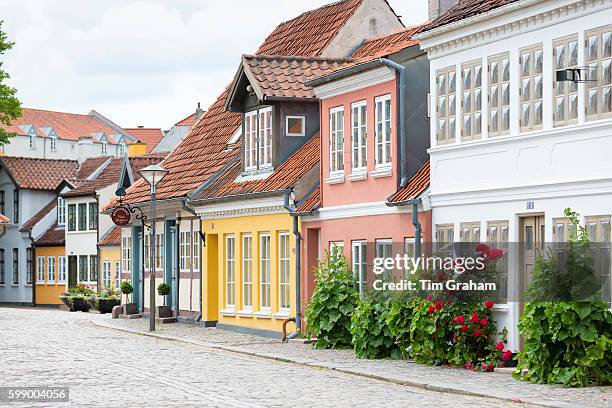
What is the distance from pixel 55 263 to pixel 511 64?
50.5 metres

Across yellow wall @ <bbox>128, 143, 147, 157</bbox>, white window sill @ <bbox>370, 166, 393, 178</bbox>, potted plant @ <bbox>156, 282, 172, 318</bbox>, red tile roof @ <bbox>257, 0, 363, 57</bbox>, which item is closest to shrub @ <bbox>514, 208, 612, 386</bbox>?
white window sill @ <bbox>370, 166, 393, 178</bbox>

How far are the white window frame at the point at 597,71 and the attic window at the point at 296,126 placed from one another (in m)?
13.2

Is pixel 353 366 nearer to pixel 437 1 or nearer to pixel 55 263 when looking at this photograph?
pixel 437 1

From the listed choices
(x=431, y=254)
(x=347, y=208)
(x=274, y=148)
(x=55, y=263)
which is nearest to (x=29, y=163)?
(x=55, y=263)

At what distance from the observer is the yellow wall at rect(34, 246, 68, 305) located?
68438 mm

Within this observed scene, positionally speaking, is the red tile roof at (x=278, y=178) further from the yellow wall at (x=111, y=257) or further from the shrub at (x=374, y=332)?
the yellow wall at (x=111, y=257)

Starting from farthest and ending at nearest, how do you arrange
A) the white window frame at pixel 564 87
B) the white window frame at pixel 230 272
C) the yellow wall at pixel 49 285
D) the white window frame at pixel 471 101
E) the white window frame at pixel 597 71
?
the yellow wall at pixel 49 285, the white window frame at pixel 230 272, the white window frame at pixel 471 101, the white window frame at pixel 564 87, the white window frame at pixel 597 71

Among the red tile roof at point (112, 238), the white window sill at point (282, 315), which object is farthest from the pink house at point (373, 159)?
the red tile roof at point (112, 238)

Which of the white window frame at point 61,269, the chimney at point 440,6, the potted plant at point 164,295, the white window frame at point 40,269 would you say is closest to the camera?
the chimney at point 440,6

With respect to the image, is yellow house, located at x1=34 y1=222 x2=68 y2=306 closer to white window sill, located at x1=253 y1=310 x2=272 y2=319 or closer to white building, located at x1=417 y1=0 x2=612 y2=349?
white window sill, located at x1=253 y1=310 x2=272 y2=319

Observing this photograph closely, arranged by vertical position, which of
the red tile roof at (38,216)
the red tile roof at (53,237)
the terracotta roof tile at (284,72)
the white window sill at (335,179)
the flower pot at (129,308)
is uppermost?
the terracotta roof tile at (284,72)

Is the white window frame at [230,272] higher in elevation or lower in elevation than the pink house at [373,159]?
lower

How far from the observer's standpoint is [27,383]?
1892cm

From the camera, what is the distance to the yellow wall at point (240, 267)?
3031 centimetres
